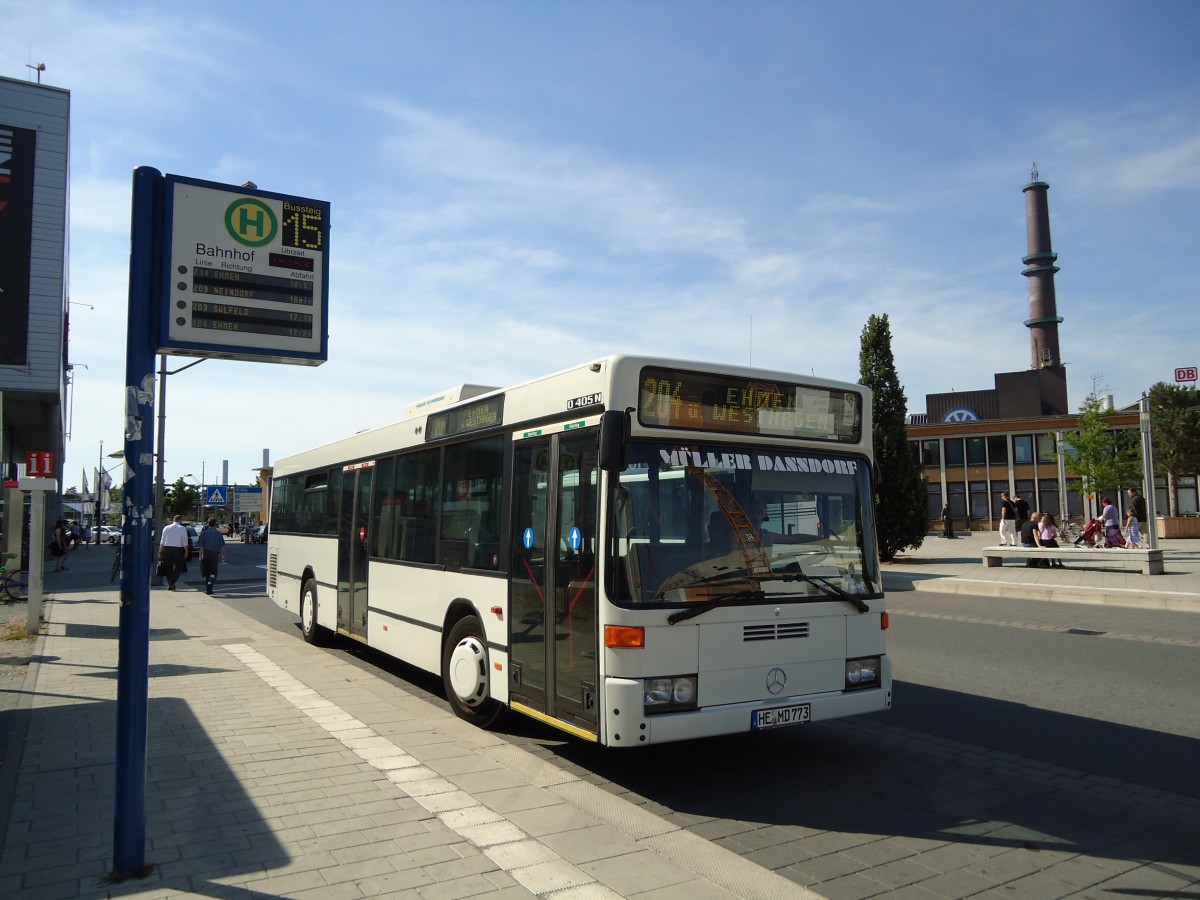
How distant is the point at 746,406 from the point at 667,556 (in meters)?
1.32

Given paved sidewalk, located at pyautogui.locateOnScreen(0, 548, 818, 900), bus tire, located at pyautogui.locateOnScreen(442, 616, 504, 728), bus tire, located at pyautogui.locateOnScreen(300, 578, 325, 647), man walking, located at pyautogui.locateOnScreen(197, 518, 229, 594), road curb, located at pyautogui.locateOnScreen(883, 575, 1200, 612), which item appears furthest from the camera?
man walking, located at pyautogui.locateOnScreen(197, 518, 229, 594)

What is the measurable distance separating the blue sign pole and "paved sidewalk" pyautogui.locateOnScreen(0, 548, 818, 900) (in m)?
0.24

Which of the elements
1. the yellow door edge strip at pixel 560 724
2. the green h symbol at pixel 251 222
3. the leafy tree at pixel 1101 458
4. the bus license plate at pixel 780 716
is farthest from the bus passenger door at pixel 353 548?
the leafy tree at pixel 1101 458

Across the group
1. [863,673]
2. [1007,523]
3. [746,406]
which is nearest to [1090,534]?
[1007,523]

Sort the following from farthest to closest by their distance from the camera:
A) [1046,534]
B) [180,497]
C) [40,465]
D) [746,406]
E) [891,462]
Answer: [180,497], [891,462], [1046,534], [40,465], [746,406]

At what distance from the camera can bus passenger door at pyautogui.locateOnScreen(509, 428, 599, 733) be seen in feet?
19.8

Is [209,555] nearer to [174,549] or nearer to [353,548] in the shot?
[174,549]

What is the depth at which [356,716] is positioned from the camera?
812 centimetres

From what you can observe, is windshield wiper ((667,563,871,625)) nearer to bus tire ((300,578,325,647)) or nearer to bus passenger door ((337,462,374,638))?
bus passenger door ((337,462,374,638))

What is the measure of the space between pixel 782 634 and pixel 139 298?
439 centimetres

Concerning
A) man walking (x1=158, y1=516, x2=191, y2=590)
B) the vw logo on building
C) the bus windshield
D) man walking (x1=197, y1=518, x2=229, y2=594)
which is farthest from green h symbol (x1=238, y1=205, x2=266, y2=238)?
the vw logo on building

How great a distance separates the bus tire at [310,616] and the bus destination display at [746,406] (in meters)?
8.15

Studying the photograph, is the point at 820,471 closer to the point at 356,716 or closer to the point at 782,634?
the point at 782,634

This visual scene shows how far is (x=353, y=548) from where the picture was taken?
11.1 m
